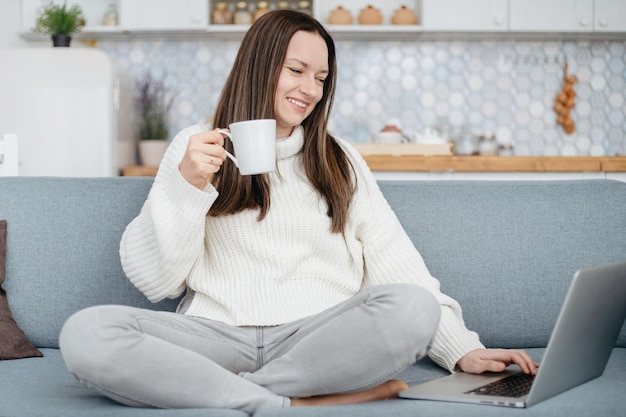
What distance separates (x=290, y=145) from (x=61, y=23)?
278 centimetres

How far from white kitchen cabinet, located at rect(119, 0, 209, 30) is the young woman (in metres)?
2.57

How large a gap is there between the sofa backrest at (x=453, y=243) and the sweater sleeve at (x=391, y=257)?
14 cm

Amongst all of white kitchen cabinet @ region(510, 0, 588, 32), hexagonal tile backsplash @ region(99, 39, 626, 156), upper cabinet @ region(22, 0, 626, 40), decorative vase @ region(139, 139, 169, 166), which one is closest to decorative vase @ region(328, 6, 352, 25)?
upper cabinet @ region(22, 0, 626, 40)

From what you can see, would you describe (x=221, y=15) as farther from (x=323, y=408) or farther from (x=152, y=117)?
(x=323, y=408)

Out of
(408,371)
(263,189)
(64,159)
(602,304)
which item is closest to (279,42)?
(263,189)

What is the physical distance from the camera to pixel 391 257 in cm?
202

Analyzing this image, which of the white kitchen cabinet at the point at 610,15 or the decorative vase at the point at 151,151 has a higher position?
the white kitchen cabinet at the point at 610,15

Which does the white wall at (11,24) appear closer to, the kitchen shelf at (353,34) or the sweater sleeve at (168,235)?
the kitchen shelf at (353,34)

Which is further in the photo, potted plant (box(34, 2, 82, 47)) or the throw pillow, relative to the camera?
potted plant (box(34, 2, 82, 47))

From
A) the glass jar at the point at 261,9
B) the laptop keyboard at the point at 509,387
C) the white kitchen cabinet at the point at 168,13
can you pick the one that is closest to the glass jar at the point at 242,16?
the glass jar at the point at 261,9

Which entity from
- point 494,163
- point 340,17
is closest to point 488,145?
point 494,163

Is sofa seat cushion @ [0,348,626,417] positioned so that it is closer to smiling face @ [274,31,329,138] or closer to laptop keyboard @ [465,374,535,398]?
laptop keyboard @ [465,374,535,398]

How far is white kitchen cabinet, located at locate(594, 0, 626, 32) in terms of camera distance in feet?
14.8

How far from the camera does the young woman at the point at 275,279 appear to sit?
1566mm
